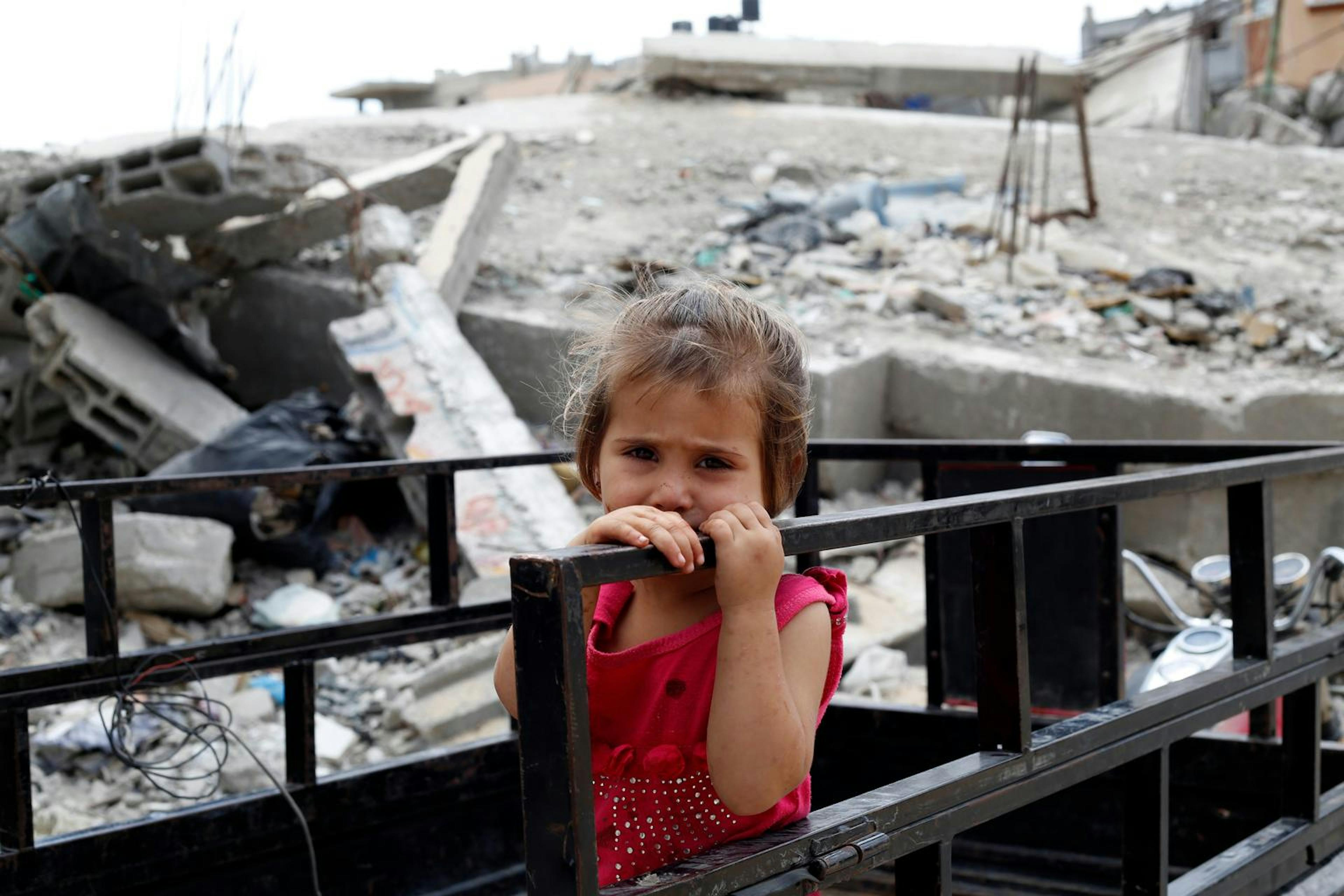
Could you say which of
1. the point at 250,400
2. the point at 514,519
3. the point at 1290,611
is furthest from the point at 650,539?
the point at 250,400

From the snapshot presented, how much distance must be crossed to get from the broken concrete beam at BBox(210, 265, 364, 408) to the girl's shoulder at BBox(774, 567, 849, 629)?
22.0 feet

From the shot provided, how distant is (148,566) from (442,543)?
2984 millimetres

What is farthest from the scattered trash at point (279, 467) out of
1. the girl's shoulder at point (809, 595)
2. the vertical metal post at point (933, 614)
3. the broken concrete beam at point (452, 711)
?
the girl's shoulder at point (809, 595)

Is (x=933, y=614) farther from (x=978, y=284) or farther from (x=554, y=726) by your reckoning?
(x=978, y=284)

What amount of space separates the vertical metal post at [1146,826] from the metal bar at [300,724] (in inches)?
62.0

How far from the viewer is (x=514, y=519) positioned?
552 centimetres

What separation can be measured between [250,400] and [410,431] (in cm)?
246

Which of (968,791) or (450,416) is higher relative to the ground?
(968,791)

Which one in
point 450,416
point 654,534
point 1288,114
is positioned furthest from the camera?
point 1288,114

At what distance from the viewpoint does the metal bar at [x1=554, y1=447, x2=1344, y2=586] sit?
1015 millimetres

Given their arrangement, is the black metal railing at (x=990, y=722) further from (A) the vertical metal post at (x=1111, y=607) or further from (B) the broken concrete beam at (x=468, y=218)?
(B) the broken concrete beam at (x=468, y=218)

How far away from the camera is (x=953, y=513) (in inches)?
51.9

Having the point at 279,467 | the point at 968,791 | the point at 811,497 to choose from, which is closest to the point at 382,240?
the point at 279,467

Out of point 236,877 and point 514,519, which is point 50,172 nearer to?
point 514,519
